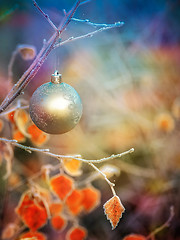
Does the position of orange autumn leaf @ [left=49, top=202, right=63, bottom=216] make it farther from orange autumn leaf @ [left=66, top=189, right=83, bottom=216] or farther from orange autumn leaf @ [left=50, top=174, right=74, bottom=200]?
orange autumn leaf @ [left=50, top=174, right=74, bottom=200]

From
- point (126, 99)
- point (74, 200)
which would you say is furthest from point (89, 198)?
point (126, 99)

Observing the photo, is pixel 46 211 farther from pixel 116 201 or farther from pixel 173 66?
pixel 173 66

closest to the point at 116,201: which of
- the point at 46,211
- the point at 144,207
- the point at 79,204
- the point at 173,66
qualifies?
the point at 46,211

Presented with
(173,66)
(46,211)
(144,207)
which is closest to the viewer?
(46,211)

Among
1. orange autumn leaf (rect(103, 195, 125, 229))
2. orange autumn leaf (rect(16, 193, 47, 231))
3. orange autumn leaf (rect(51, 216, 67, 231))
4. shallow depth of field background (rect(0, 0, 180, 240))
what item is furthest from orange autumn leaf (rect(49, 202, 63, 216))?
shallow depth of field background (rect(0, 0, 180, 240))

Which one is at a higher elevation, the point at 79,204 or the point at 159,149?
the point at 159,149

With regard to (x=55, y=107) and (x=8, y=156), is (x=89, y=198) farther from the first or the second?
(x=55, y=107)
